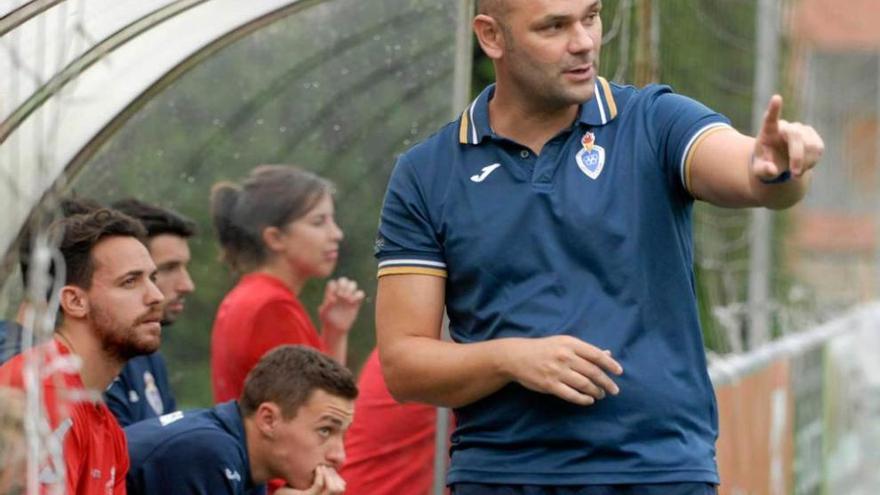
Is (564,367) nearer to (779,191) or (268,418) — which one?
(779,191)

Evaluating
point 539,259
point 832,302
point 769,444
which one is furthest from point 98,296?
point 832,302

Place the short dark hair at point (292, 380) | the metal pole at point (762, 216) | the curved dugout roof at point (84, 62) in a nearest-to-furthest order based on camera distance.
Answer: the curved dugout roof at point (84, 62)
the short dark hair at point (292, 380)
the metal pole at point (762, 216)

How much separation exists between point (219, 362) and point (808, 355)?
4765mm

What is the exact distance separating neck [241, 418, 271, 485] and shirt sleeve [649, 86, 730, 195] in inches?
64.9

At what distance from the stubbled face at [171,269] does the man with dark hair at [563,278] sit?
1.90 m

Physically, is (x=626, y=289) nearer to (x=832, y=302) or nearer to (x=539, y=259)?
(x=539, y=259)

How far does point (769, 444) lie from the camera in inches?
Answer: 319

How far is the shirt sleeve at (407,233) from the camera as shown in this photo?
3783mm

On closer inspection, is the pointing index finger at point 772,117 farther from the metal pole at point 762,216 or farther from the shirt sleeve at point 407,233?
the metal pole at point 762,216

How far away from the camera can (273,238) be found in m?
6.05

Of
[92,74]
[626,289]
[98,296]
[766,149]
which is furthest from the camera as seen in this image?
[92,74]

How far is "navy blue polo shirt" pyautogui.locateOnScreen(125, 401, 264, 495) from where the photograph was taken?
4660 mm

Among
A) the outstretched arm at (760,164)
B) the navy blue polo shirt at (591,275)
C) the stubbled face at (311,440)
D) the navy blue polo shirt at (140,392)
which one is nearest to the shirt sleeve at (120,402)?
the navy blue polo shirt at (140,392)

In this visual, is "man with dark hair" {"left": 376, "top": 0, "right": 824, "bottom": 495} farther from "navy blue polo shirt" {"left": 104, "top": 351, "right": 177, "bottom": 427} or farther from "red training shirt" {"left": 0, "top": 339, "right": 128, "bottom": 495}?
"navy blue polo shirt" {"left": 104, "top": 351, "right": 177, "bottom": 427}
